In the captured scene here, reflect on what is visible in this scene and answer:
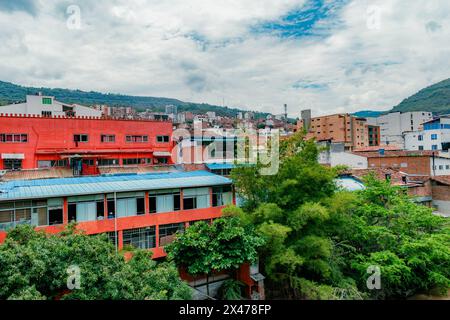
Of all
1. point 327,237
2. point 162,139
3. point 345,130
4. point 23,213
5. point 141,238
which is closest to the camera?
point 23,213

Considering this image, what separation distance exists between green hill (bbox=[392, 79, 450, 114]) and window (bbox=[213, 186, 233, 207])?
69.2m

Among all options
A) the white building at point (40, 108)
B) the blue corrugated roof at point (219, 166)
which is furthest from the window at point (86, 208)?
the white building at point (40, 108)

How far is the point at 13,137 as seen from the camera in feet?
62.9

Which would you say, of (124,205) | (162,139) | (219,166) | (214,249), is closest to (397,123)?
(162,139)

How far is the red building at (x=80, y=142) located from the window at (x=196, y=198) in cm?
841

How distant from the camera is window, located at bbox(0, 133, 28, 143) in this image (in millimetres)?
18922

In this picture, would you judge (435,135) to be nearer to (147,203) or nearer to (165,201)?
(165,201)

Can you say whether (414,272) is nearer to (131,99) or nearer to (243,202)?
(243,202)

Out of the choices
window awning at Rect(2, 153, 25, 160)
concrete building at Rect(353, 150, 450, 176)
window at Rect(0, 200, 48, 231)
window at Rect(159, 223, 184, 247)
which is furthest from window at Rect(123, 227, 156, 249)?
concrete building at Rect(353, 150, 450, 176)

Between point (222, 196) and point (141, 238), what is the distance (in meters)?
4.34

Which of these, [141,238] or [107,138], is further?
[107,138]

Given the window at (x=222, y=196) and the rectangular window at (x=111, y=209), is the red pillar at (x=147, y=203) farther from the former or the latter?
the window at (x=222, y=196)

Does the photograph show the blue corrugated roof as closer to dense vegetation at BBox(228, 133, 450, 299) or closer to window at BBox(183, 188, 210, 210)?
window at BBox(183, 188, 210, 210)

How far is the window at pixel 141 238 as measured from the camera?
13797 mm
